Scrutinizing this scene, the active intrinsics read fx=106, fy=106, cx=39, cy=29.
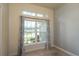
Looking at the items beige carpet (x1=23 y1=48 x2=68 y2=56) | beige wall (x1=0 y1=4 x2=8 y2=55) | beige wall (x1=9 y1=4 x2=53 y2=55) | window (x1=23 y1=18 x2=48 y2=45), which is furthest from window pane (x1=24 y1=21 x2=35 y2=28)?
beige carpet (x1=23 y1=48 x2=68 y2=56)

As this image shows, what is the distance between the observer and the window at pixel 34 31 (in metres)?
1.65

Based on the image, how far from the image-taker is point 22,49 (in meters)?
1.64

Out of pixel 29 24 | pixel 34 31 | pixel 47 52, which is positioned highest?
pixel 29 24

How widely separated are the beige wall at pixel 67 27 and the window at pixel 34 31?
0.19 metres

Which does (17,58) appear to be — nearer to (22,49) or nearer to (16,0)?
(22,49)

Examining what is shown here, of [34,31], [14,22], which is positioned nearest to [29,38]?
[34,31]

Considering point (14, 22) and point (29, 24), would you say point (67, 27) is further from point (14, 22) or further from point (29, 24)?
point (14, 22)

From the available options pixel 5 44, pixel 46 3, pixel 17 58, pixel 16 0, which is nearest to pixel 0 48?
pixel 5 44

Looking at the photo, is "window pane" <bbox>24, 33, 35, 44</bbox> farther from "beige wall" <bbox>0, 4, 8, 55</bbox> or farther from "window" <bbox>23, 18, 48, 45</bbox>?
"beige wall" <bbox>0, 4, 8, 55</bbox>

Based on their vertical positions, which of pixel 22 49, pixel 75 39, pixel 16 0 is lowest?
pixel 22 49

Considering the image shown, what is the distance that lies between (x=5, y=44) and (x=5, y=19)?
376 millimetres

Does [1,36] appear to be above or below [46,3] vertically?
below

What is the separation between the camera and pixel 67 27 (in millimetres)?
1665

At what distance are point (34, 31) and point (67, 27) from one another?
52 cm
